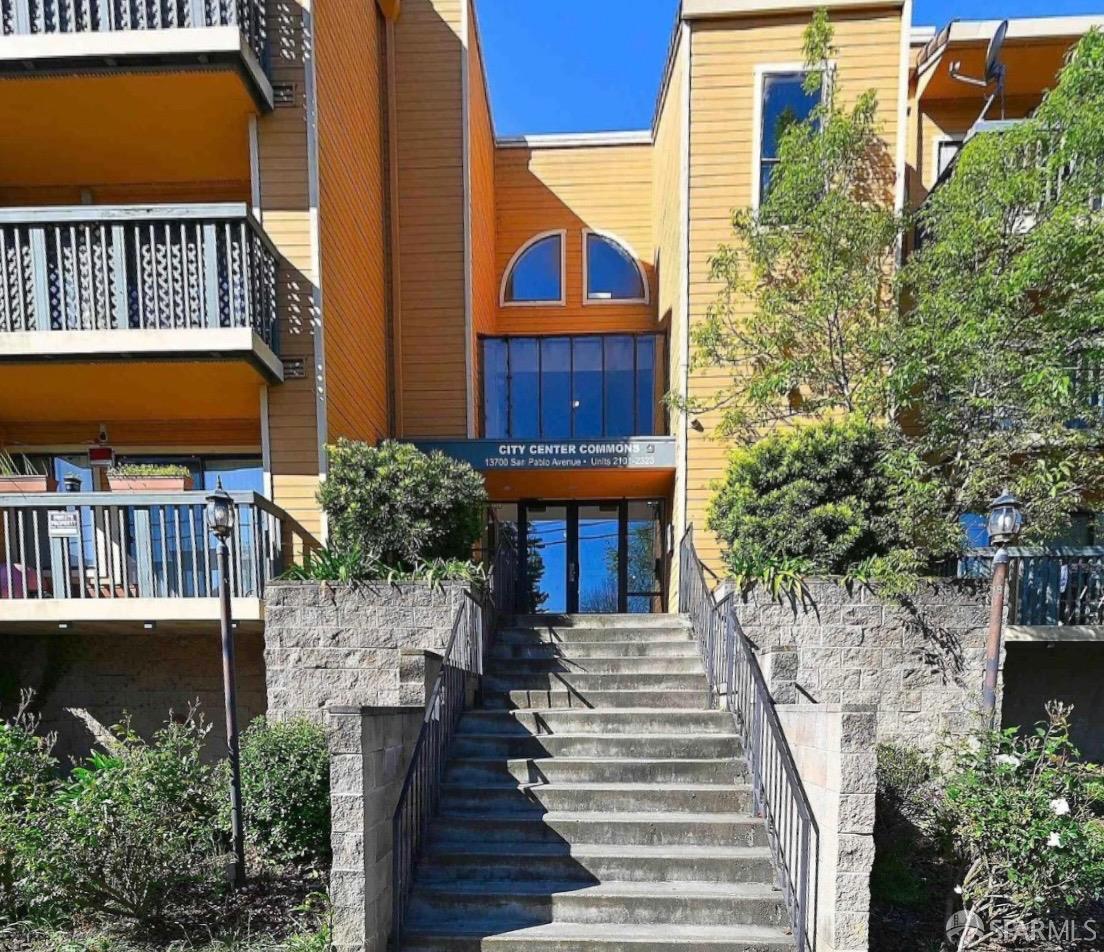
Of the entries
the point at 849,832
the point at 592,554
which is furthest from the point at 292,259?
the point at 849,832

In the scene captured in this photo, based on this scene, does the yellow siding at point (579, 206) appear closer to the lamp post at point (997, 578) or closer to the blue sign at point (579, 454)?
the blue sign at point (579, 454)

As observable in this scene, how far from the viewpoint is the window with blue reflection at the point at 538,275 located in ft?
36.3

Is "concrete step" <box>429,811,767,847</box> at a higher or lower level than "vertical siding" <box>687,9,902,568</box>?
lower

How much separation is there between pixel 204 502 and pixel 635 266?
27.5 ft

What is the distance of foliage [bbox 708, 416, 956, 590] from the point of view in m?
5.73

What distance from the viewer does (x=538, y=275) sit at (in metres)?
11.2

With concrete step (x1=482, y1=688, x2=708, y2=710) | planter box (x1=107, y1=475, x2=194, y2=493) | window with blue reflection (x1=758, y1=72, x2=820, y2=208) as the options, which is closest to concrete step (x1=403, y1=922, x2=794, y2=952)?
concrete step (x1=482, y1=688, x2=708, y2=710)

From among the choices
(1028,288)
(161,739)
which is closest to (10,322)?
(161,739)

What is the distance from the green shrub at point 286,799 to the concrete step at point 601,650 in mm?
2046

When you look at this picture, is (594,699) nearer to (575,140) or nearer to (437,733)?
(437,733)

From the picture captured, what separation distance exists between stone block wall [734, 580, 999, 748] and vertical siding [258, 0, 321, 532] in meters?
5.10

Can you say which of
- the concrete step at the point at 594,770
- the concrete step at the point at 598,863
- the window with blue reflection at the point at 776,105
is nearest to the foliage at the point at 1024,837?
the concrete step at the point at 598,863

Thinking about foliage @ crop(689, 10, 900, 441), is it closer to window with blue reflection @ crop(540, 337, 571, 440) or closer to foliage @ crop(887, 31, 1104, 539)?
foliage @ crop(887, 31, 1104, 539)

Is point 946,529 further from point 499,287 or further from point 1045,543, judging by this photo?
point 499,287
